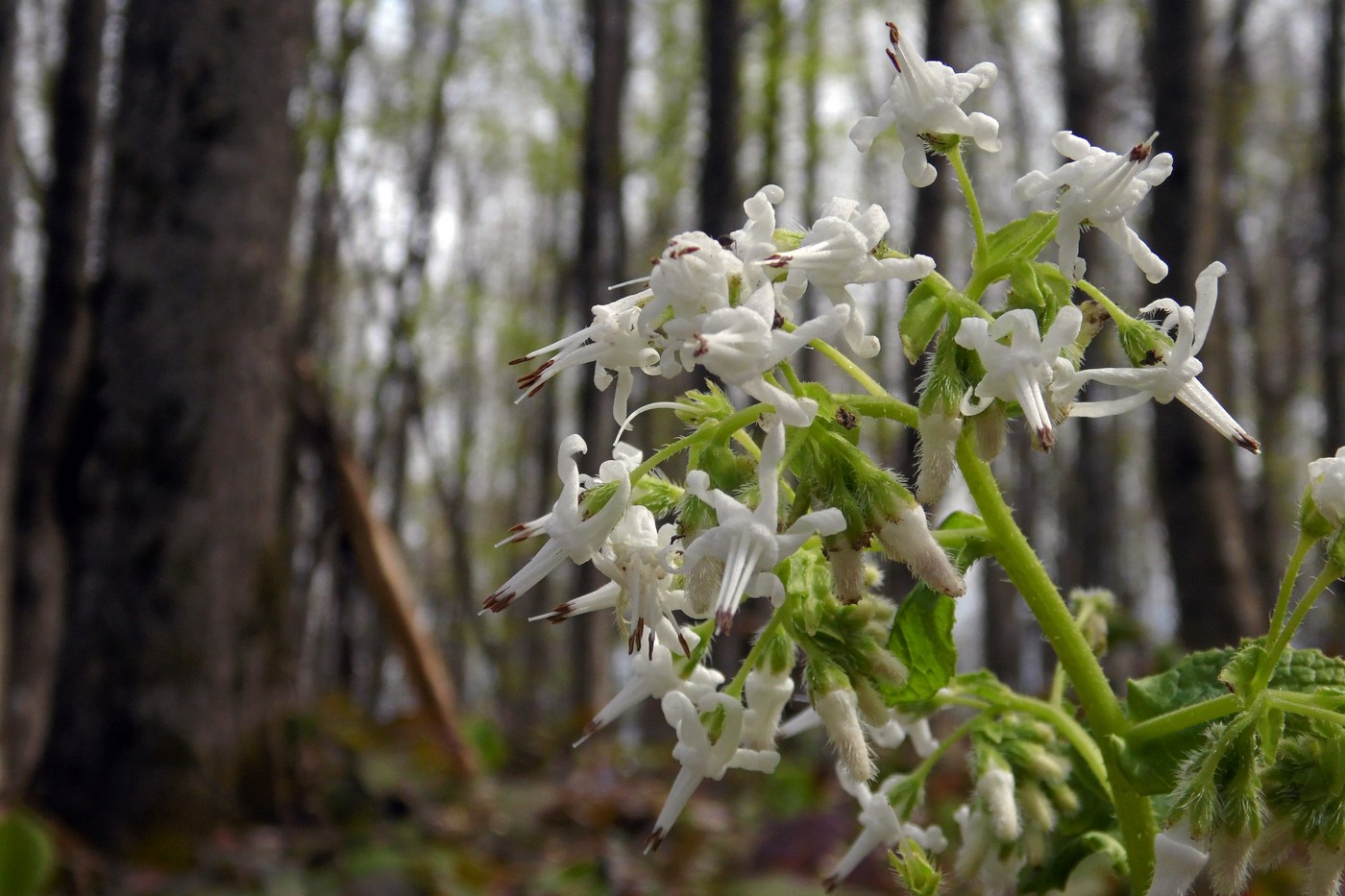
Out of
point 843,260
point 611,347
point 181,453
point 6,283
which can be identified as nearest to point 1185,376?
point 843,260

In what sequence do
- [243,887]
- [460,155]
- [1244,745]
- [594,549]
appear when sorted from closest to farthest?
1. [1244,745]
2. [594,549]
3. [243,887]
4. [460,155]

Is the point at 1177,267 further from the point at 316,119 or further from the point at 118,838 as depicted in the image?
the point at 316,119

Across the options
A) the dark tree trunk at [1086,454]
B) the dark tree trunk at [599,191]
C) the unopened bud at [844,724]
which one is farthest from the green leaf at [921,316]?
the dark tree trunk at [1086,454]

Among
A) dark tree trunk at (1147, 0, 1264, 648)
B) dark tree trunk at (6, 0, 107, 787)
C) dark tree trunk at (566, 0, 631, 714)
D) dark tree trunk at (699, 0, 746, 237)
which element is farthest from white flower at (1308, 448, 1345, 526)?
dark tree trunk at (6, 0, 107, 787)

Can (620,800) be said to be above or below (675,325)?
below

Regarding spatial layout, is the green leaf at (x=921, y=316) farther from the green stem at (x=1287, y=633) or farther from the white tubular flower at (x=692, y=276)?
the green stem at (x=1287, y=633)

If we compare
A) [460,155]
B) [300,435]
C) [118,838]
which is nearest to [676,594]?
[118,838]

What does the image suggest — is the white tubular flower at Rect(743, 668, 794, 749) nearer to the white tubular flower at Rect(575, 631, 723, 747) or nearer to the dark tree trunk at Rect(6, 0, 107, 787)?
the white tubular flower at Rect(575, 631, 723, 747)
